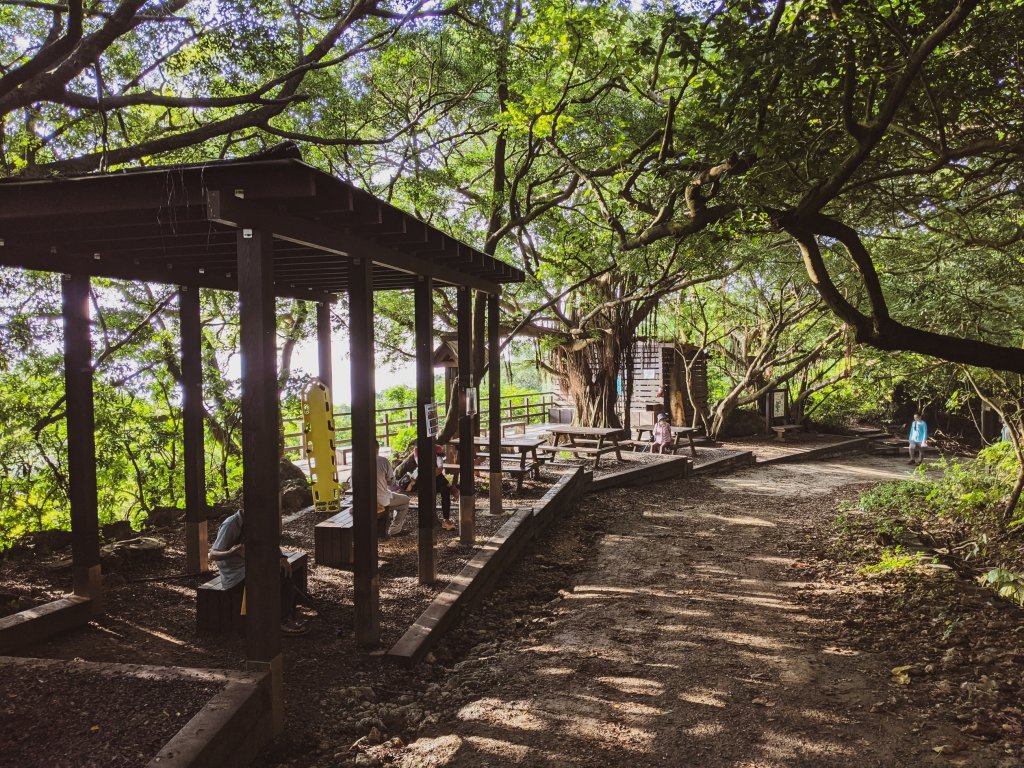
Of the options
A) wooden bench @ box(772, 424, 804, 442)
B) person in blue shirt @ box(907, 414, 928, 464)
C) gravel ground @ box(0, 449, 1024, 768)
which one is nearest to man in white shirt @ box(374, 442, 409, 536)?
gravel ground @ box(0, 449, 1024, 768)

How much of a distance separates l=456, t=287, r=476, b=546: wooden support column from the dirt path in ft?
2.98

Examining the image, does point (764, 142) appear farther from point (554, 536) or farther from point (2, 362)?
point (2, 362)

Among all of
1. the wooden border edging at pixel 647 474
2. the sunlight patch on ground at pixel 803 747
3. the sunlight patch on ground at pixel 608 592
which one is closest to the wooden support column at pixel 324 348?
the sunlight patch on ground at pixel 608 592

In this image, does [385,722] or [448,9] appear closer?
[385,722]

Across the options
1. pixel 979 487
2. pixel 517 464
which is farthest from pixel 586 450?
pixel 979 487

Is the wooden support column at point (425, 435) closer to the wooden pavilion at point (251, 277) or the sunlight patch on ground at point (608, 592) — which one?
the wooden pavilion at point (251, 277)

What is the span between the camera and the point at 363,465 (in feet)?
17.1

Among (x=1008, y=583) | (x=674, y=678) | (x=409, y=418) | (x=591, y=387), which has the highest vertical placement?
(x=591, y=387)

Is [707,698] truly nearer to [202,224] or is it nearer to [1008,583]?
[1008,583]

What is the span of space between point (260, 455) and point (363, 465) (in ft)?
4.04

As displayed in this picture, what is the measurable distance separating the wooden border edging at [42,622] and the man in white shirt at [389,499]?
10.6ft

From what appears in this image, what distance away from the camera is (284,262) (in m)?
6.55

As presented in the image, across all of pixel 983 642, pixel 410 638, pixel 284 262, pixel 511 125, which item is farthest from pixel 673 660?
pixel 511 125

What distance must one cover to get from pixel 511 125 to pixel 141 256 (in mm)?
5472
